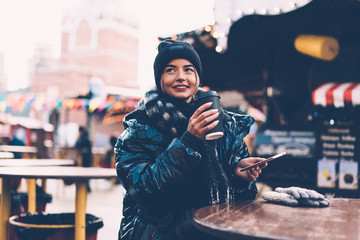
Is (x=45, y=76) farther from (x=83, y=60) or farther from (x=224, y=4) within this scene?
(x=224, y=4)

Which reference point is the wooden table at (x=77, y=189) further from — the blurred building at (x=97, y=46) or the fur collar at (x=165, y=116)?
the blurred building at (x=97, y=46)

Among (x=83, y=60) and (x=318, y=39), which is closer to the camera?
(x=318, y=39)

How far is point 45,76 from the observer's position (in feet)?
115

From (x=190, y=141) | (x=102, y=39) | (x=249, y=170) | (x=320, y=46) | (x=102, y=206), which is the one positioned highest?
(x=102, y=39)

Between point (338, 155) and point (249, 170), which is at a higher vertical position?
point (249, 170)

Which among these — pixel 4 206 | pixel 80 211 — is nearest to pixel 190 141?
pixel 80 211

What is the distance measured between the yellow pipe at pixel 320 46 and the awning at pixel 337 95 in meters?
0.46

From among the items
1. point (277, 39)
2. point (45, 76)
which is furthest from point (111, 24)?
point (277, 39)

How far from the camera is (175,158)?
1.79m

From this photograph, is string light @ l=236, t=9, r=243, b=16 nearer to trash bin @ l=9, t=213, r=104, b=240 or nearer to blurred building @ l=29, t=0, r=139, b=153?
trash bin @ l=9, t=213, r=104, b=240

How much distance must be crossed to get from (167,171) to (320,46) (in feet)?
15.4

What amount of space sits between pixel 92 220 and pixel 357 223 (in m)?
2.44

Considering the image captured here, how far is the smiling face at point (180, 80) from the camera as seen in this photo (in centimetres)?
211

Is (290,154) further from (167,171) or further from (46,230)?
(167,171)
